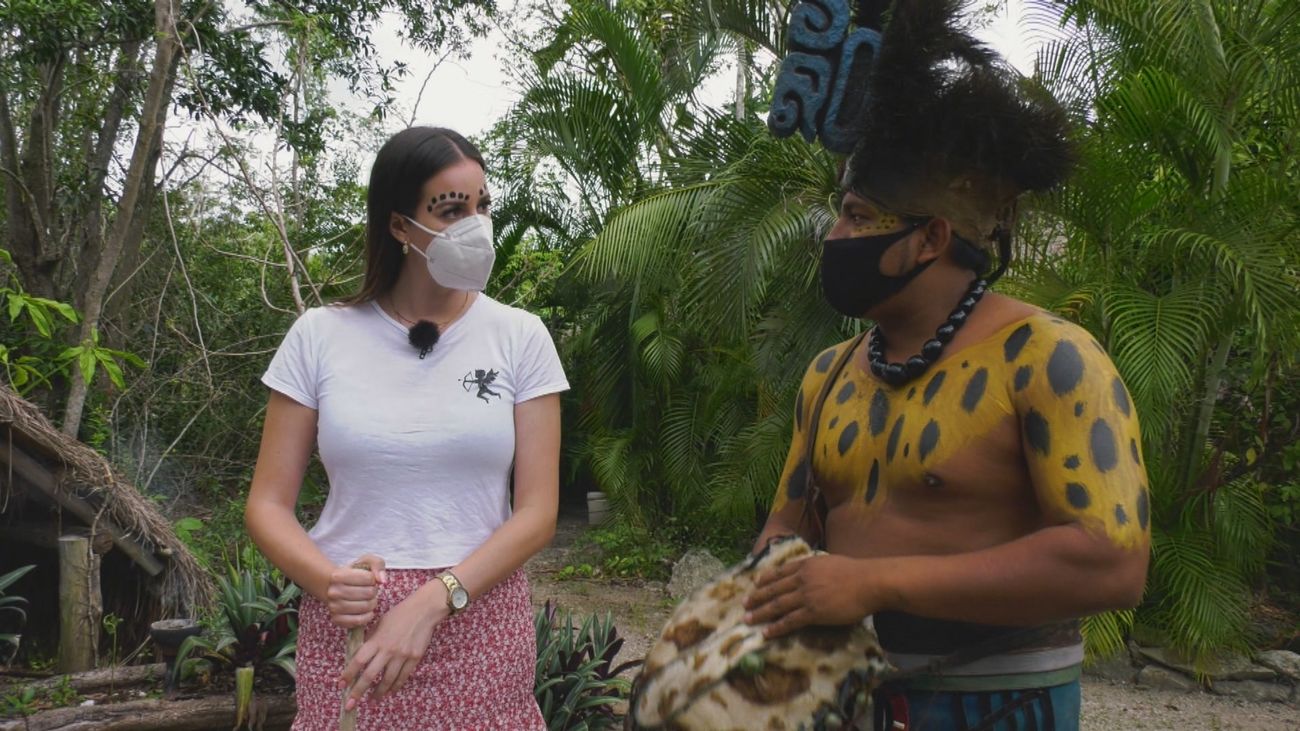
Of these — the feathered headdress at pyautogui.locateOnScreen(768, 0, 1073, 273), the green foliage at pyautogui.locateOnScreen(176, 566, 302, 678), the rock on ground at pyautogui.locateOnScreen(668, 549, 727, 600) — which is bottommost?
the rock on ground at pyautogui.locateOnScreen(668, 549, 727, 600)

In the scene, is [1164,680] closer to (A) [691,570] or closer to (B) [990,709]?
(A) [691,570]

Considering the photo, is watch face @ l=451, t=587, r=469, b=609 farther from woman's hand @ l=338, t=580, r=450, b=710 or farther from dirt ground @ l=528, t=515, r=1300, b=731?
dirt ground @ l=528, t=515, r=1300, b=731

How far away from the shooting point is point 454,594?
6.61 ft

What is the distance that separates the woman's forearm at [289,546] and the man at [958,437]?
0.88 m

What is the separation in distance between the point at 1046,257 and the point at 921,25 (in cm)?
564

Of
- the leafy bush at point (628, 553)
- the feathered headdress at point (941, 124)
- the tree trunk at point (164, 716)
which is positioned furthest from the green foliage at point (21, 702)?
the leafy bush at point (628, 553)

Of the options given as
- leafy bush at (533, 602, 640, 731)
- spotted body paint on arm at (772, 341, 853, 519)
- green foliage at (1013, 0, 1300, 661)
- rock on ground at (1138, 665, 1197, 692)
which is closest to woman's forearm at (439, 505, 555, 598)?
spotted body paint on arm at (772, 341, 853, 519)

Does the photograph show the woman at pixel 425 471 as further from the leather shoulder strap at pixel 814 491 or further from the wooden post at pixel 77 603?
the wooden post at pixel 77 603

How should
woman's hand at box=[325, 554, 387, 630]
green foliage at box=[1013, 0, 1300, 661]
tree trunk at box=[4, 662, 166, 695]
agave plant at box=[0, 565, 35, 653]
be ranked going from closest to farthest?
1. woman's hand at box=[325, 554, 387, 630]
2. tree trunk at box=[4, 662, 166, 695]
3. agave plant at box=[0, 565, 35, 653]
4. green foliage at box=[1013, 0, 1300, 661]

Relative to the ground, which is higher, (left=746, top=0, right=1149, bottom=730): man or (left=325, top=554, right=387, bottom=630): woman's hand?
(left=746, top=0, right=1149, bottom=730): man

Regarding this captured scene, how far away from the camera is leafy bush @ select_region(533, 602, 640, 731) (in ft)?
14.4

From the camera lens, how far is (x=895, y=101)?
1643 mm

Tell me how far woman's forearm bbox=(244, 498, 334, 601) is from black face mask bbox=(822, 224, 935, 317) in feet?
3.61

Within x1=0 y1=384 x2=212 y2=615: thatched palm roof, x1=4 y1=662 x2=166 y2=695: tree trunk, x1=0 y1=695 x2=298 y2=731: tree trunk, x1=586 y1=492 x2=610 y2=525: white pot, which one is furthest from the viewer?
x1=586 y1=492 x2=610 y2=525: white pot
